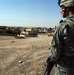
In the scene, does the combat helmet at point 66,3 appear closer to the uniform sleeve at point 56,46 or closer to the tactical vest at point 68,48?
the tactical vest at point 68,48

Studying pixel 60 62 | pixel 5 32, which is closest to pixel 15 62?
pixel 60 62

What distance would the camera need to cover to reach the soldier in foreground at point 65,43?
8.44 feet

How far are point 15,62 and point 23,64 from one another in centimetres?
76

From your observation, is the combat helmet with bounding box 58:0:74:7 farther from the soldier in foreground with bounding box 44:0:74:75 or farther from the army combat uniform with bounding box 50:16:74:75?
the army combat uniform with bounding box 50:16:74:75

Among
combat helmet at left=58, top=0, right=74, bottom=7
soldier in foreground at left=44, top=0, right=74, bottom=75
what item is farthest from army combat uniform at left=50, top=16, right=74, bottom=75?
combat helmet at left=58, top=0, right=74, bottom=7

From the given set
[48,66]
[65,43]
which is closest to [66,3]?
[65,43]

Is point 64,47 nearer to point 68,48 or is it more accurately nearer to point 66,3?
point 68,48

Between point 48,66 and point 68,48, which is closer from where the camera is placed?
point 68,48

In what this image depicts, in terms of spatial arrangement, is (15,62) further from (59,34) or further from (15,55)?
(59,34)

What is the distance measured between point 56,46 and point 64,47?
0.30ft

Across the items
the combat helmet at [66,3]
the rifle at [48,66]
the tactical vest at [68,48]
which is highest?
the combat helmet at [66,3]

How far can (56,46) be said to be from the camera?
2.63m

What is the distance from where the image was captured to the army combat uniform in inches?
101

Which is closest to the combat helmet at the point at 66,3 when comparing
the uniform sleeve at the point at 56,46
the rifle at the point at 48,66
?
the uniform sleeve at the point at 56,46
